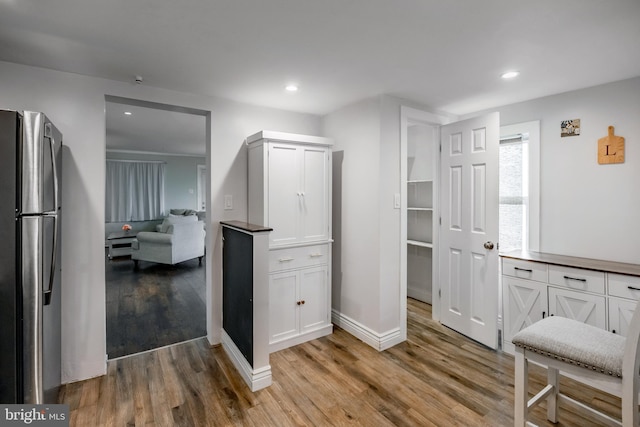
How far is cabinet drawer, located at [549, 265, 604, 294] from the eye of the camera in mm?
2258

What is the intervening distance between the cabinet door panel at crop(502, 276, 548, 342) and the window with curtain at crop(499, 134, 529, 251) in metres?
0.56

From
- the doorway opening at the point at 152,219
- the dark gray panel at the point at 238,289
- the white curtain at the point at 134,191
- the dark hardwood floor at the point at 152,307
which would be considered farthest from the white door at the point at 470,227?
the white curtain at the point at 134,191

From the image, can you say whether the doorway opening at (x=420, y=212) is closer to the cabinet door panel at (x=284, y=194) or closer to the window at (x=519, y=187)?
the window at (x=519, y=187)

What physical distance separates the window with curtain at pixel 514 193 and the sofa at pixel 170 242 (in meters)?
5.12

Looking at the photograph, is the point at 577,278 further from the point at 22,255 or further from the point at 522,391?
the point at 22,255

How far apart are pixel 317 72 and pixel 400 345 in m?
2.47

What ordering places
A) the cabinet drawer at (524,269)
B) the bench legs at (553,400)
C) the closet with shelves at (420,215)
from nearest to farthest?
the bench legs at (553,400) < the cabinet drawer at (524,269) < the closet with shelves at (420,215)

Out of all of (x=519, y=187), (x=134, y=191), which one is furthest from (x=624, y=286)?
(x=134, y=191)

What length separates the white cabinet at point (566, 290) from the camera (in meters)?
2.16

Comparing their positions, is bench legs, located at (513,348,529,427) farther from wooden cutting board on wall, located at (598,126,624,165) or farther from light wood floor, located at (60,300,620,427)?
wooden cutting board on wall, located at (598,126,624,165)

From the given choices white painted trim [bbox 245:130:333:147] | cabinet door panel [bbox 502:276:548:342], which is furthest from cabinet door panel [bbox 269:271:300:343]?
cabinet door panel [bbox 502:276:548:342]

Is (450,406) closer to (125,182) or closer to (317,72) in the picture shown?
(317,72)

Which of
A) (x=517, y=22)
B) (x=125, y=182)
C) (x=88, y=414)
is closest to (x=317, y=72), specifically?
(x=517, y=22)

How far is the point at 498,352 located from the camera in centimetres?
274
